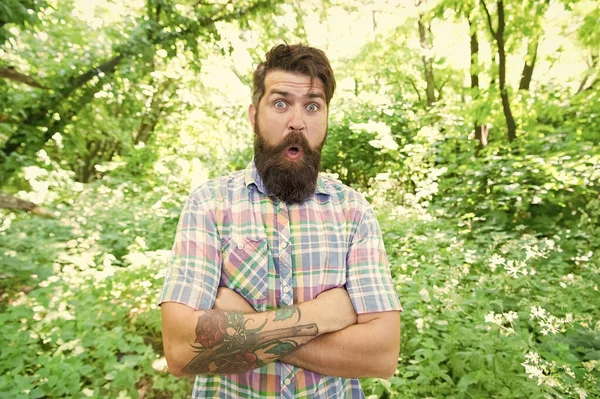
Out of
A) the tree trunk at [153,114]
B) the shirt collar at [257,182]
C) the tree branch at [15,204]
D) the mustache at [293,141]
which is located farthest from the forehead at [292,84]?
the tree trunk at [153,114]

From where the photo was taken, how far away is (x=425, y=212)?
6.53 meters

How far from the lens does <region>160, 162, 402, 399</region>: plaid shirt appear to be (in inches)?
60.2

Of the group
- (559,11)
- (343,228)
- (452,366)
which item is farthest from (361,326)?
(559,11)

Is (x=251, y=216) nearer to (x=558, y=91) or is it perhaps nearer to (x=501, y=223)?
(x=501, y=223)

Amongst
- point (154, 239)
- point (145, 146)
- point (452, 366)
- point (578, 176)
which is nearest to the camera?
point (452, 366)

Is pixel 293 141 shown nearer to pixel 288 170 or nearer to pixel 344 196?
pixel 288 170

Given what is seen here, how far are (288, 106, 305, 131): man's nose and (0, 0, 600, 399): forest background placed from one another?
1.63 meters

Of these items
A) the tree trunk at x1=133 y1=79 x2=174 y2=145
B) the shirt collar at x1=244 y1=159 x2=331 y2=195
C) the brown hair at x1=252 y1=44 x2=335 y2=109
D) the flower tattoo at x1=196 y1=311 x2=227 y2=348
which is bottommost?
the flower tattoo at x1=196 y1=311 x2=227 y2=348

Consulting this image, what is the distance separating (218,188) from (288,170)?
1.19 feet

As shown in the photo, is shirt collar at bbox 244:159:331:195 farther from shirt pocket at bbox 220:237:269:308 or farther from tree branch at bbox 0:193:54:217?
tree branch at bbox 0:193:54:217

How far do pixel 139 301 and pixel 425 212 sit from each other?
16.1 feet

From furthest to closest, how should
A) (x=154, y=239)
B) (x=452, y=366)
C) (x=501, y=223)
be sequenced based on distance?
(x=154, y=239) < (x=501, y=223) < (x=452, y=366)

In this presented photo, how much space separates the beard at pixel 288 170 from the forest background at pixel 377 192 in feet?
4.67

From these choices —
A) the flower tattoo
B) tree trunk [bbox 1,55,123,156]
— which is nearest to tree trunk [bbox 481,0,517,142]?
the flower tattoo
